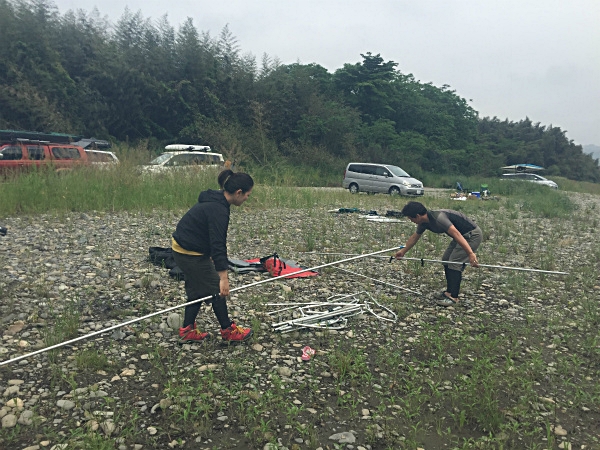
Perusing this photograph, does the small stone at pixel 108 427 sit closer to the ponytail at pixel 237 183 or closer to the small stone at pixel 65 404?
the small stone at pixel 65 404

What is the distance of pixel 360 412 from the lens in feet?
11.6

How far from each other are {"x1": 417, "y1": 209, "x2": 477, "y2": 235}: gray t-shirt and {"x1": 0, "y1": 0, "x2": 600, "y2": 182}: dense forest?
18.8 m

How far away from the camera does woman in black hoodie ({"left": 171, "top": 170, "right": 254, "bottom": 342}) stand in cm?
401

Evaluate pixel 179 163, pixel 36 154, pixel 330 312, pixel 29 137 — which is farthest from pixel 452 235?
pixel 29 137

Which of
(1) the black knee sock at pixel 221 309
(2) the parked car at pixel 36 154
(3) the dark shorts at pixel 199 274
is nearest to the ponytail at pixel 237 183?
(3) the dark shorts at pixel 199 274

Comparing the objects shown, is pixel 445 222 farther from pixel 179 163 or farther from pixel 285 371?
pixel 179 163

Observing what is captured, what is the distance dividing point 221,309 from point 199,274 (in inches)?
15.0

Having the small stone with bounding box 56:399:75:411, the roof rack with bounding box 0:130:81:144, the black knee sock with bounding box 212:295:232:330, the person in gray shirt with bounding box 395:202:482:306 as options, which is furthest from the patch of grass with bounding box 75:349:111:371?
the roof rack with bounding box 0:130:81:144

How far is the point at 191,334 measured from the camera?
4.45m

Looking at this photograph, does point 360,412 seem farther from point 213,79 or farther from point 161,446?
point 213,79

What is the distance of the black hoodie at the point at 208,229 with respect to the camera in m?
3.99

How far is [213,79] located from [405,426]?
118ft

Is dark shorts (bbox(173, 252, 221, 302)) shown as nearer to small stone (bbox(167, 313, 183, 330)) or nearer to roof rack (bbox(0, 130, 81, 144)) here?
small stone (bbox(167, 313, 183, 330))

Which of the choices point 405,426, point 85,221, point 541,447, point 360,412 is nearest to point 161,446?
point 360,412
